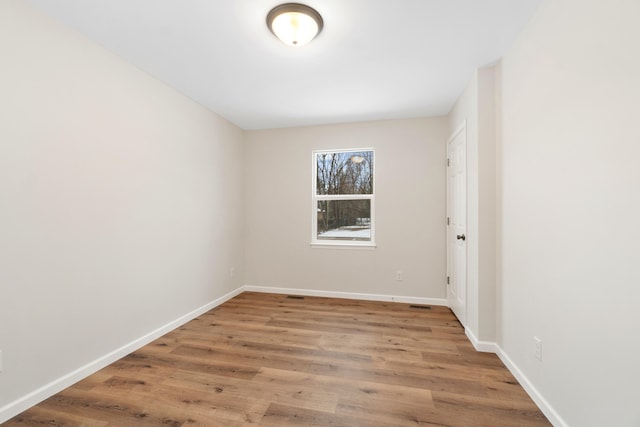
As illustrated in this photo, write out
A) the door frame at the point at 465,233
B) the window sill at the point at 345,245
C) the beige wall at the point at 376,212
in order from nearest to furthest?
the door frame at the point at 465,233 < the beige wall at the point at 376,212 < the window sill at the point at 345,245

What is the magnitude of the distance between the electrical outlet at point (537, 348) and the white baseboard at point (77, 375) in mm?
3073

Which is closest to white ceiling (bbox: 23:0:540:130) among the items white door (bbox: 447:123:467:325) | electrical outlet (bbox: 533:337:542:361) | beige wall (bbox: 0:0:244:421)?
beige wall (bbox: 0:0:244:421)

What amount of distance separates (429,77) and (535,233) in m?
1.68

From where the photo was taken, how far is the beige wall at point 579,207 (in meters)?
1.11

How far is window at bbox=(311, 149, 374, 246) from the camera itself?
13.0 feet

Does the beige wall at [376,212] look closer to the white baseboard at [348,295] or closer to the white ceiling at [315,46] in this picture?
the white baseboard at [348,295]

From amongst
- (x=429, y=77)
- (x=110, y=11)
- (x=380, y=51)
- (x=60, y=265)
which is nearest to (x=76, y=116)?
(x=110, y=11)

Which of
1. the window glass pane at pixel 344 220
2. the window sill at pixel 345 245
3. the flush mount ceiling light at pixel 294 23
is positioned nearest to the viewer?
the flush mount ceiling light at pixel 294 23

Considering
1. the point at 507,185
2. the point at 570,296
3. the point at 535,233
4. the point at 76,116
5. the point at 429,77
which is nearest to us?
the point at 570,296

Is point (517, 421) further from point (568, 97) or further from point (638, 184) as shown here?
point (568, 97)

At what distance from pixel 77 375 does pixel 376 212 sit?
11.0 feet

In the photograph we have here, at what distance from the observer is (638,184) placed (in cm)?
106

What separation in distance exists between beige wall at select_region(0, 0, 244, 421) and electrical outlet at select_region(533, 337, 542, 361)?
3.07 meters

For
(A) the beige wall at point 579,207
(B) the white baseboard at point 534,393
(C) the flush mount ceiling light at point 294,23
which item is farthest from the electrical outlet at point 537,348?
(C) the flush mount ceiling light at point 294,23
